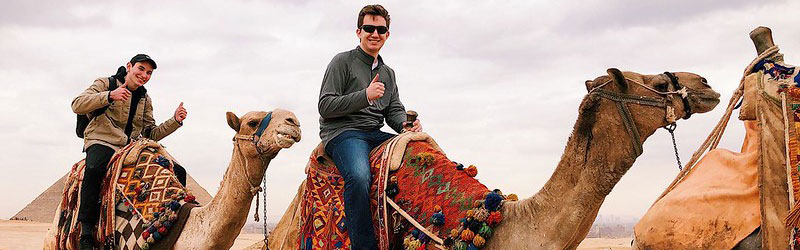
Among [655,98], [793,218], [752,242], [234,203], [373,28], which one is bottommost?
[752,242]

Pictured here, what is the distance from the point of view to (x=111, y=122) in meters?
6.93

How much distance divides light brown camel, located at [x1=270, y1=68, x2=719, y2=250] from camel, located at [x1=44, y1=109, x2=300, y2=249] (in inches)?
88.6

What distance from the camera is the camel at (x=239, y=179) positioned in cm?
549

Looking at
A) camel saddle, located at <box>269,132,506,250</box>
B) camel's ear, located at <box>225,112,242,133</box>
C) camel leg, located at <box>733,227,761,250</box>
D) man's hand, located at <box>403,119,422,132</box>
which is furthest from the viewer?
camel's ear, located at <box>225,112,242,133</box>

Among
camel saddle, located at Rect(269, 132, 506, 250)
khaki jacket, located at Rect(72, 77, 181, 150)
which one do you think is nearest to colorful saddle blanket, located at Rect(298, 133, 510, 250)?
camel saddle, located at Rect(269, 132, 506, 250)

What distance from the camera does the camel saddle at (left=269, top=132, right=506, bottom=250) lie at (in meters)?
4.17

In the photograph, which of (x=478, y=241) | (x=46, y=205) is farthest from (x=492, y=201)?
(x=46, y=205)

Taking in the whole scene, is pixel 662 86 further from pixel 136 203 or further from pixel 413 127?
pixel 136 203

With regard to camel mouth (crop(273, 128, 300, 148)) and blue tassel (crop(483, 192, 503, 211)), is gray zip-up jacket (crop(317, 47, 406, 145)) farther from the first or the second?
blue tassel (crop(483, 192, 503, 211))

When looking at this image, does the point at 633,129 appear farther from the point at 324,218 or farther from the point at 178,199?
the point at 178,199

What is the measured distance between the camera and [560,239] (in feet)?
12.4

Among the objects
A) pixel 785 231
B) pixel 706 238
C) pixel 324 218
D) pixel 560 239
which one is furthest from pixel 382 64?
pixel 785 231

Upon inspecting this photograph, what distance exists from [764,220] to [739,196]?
0.28 m

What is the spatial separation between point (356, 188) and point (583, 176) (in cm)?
133
